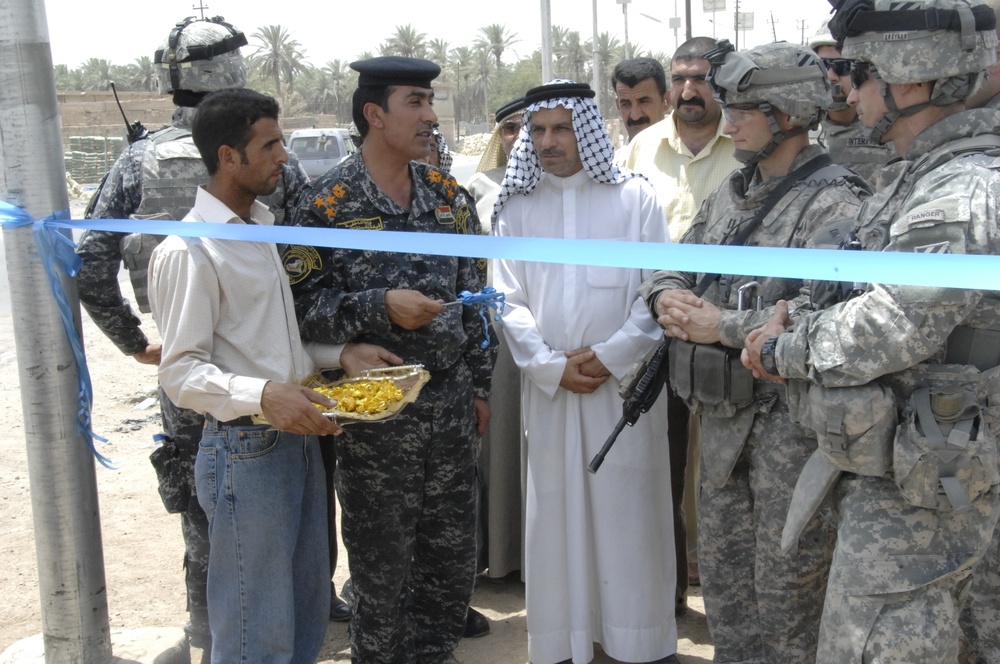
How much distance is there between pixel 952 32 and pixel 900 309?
29.2 inches

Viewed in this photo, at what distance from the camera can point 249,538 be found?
2.79 meters

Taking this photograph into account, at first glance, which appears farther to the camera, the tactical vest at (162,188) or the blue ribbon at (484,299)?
the tactical vest at (162,188)

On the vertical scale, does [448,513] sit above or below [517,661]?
above

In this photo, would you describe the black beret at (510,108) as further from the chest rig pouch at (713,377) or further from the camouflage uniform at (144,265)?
the chest rig pouch at (713,377)

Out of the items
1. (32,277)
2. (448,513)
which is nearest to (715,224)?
(448,513)

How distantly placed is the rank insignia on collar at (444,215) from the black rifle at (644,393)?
0.87 meters

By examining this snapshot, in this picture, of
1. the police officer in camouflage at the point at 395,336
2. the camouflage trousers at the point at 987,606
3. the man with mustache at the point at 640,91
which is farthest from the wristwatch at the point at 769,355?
the man with mustache at the point at 640,91

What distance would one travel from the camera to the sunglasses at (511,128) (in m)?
4.69

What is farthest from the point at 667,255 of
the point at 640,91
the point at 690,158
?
the point at 640,91

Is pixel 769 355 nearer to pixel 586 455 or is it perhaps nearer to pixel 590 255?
pixel 590 255

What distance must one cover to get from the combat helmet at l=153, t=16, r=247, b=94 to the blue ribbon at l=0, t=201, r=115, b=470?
3.47ft

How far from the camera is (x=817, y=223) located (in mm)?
2947

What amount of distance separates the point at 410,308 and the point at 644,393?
83 cm

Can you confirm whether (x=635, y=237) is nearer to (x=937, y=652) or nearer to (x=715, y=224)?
(x=715, y=224)
